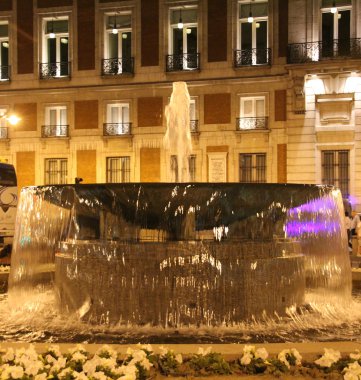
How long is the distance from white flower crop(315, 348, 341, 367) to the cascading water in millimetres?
1521

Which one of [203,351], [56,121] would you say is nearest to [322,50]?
[56,121]

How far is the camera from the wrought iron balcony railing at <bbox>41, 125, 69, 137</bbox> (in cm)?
2595

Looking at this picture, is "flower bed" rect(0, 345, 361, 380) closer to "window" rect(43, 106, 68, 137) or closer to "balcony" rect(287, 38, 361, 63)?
"balcony" rect(287, 38, 361, 63)

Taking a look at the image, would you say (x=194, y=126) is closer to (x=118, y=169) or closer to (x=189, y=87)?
(x=189, y=87)

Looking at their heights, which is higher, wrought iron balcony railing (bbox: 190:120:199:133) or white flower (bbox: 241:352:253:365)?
wrought iron balcony railing (bbox: 190:120:199:133)

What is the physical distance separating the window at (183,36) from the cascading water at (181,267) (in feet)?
60.6

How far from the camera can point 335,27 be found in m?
23.5

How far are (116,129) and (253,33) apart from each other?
631cm

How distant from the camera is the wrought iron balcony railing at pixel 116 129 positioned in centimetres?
2530

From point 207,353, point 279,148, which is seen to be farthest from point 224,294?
point 279,148

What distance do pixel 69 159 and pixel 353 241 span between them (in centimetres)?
1241

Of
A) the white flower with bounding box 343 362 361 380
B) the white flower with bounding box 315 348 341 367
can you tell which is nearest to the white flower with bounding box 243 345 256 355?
the white flower with bounding box 315 348 341 367

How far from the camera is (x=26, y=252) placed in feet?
24.9

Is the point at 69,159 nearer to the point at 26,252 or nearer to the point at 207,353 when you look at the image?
the point at 26,252
